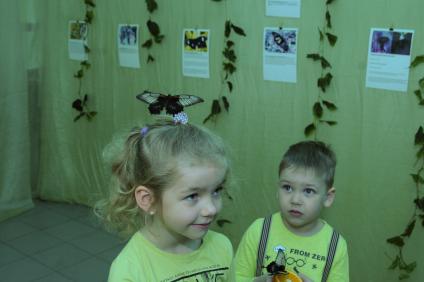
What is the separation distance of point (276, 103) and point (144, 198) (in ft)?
5.75

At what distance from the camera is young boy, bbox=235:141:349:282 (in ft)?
5.24

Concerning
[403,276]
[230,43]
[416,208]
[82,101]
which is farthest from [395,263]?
[82,101]

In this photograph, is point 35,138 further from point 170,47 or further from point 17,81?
point 170,47

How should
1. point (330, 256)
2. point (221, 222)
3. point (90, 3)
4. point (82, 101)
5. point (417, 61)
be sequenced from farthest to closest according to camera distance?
1. point (82, 101)
2. point (90, 3)
3. point (221, 222)
4. point (417, 61)
5. point (330, 256)

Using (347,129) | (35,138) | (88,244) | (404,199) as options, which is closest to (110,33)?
(35,138)

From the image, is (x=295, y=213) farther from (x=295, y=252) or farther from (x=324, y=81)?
(x=324, y=81)

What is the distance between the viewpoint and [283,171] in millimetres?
1701

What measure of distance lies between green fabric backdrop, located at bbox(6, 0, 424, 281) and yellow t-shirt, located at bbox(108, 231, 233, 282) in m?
1.49

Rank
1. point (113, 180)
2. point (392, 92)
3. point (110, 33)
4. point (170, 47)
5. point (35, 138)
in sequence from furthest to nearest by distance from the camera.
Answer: point (35, 138), point (110, 33), point (170, 47), point (392, 92), point (113, 180)

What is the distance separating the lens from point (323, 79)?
2.64 m

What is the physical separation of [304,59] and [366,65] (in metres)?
0.35

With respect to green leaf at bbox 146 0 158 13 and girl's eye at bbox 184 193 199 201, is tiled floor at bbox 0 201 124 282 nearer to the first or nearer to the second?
green leaf at bbox 146 0 158 13

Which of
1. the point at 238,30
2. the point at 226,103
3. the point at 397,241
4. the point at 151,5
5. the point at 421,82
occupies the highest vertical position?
the point at 151,5

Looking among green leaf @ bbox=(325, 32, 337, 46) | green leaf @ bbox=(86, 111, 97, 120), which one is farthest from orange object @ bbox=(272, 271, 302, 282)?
green leaf @ bbox=(86, 111, 97, 120)
